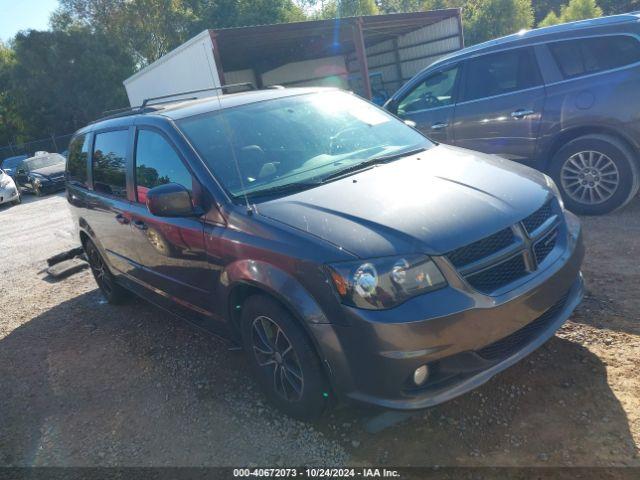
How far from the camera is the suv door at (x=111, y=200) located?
13.6ft

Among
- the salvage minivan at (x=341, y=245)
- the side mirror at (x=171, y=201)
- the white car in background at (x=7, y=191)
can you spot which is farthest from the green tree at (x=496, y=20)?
the side mirror at (x=171, y=201)

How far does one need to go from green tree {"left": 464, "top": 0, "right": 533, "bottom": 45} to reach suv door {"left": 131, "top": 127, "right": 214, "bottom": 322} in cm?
3358

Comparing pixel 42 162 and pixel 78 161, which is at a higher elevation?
pixel 78 161

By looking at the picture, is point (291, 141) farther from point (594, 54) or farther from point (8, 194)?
point (8, 194)

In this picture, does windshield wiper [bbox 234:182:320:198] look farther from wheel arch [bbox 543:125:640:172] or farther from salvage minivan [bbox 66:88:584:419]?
wheel arch [bbox 543:125:640:172]

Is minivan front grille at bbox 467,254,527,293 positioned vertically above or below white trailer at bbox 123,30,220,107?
below

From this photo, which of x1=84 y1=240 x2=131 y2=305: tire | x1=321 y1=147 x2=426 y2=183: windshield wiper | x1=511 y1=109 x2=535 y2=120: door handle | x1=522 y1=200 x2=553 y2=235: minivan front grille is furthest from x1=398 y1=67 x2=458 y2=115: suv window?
x1=84 y1=240 x2=131 y2=305: tire

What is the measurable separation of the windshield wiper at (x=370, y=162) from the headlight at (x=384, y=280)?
3.02 feet

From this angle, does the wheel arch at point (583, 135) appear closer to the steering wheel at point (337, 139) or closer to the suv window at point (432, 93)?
the suv window at point (432, 93)

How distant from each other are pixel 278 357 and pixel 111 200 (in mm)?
2371

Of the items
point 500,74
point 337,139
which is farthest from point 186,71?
point 337,139

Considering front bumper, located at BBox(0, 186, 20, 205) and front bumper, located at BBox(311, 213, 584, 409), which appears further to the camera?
front bumper, located at BBox(0, 186, 20, 205)

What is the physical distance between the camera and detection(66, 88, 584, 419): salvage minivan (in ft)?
Result: 7.73

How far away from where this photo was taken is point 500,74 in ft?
18.8
